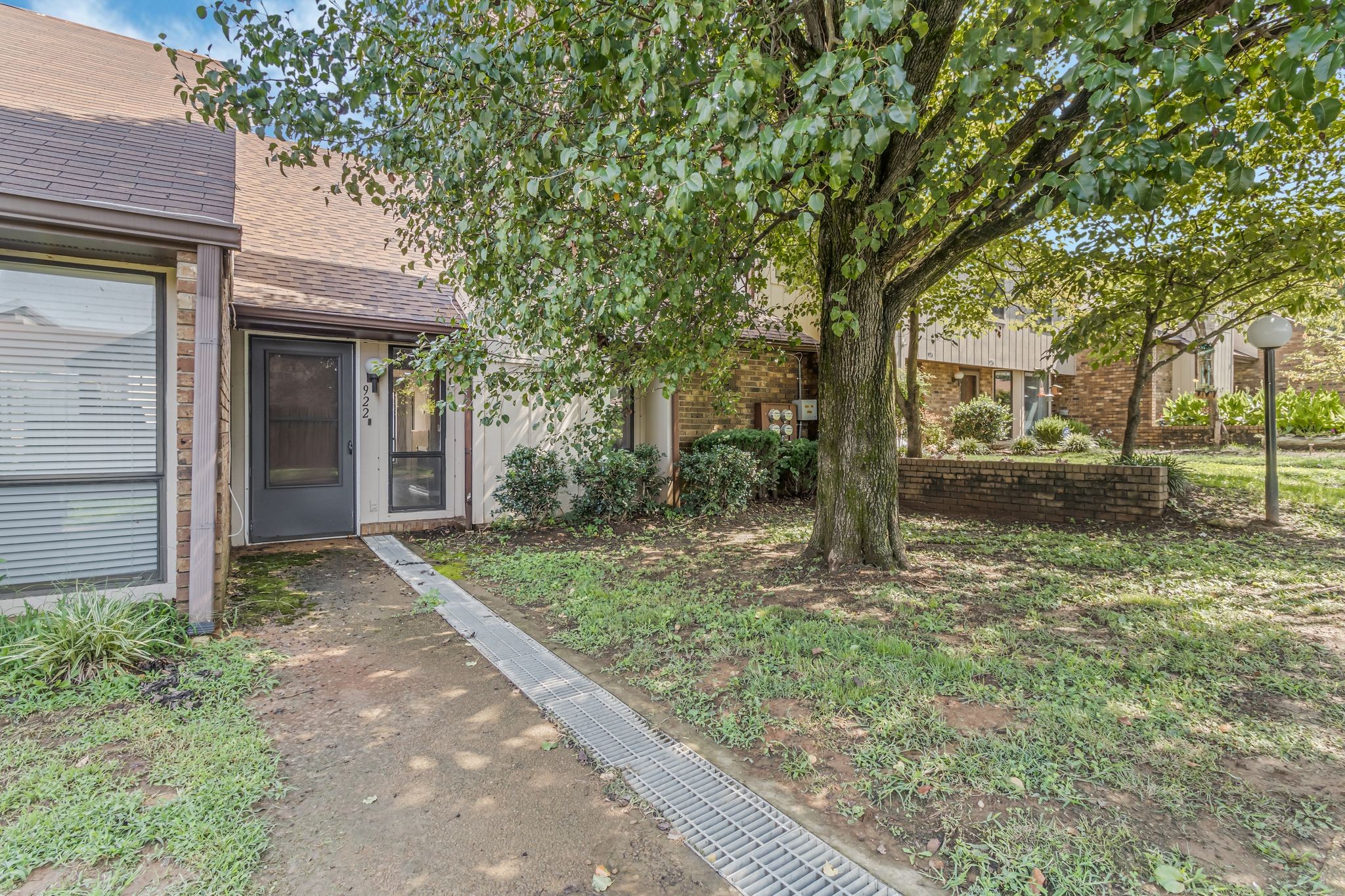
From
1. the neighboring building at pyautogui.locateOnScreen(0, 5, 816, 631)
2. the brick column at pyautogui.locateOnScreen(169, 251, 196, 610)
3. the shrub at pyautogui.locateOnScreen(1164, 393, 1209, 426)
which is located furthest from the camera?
the shrub at pyautogui.locateOnScreen(1164, 393, 1209, 426)

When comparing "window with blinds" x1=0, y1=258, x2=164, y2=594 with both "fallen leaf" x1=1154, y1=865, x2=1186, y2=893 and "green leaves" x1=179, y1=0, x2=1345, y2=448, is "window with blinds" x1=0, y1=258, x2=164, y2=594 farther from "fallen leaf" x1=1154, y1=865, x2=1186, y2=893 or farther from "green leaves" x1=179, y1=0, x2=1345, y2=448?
"fallen leaf" x1=1154, y1=865, x2=1186, y2=893

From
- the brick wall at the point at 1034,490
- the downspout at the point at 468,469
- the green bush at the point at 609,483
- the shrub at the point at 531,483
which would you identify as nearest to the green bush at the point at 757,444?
the green bush at the point at 609,483

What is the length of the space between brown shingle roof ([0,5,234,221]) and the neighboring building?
24 millimetres

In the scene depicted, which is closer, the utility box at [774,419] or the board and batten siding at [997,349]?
Answer: the utility box at [774,419]

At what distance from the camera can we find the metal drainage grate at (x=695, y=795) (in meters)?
2.00

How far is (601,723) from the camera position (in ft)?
9.84

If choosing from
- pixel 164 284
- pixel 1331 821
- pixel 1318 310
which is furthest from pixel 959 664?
pixel 1318 310

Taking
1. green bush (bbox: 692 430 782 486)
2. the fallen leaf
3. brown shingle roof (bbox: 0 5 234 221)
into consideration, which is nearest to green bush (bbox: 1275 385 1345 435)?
green bush (bbox: 692 430 782 486)

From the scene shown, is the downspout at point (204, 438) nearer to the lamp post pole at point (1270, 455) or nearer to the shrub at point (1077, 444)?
the lamp post pole at point (1270, 455)

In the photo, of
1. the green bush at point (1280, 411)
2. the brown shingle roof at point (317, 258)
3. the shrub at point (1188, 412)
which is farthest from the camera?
the shrub at point (1188, 412)

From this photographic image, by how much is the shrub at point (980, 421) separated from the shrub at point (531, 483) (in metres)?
10.5

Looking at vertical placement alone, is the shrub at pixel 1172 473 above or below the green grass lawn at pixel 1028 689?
above

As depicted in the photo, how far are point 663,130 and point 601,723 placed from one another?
3.21 m

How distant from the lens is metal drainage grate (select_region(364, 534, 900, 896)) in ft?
6.57
